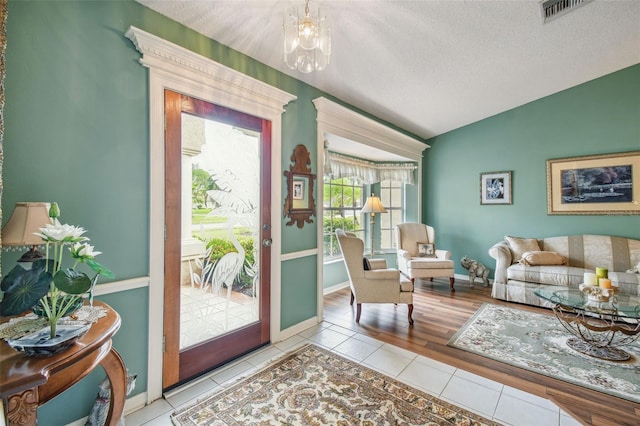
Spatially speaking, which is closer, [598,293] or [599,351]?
[599,351]

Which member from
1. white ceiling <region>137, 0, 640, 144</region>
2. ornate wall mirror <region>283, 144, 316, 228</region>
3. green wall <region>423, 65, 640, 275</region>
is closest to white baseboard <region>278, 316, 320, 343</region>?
ornate wall mirror <region>283, 144, 316, 228</region>

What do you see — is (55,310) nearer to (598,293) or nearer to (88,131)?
(88,131)

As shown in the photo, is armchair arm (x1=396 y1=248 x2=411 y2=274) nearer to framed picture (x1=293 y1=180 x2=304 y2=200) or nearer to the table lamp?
framed picture (x1=293 y1=180 x2=304 y2=200)

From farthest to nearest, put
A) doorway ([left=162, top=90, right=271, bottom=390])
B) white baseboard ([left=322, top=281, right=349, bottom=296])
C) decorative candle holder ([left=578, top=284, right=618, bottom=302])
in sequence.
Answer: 1. white baseboard ([left=322, top=281, right=349, bottom=296])
2. decorative candle holder ([left=578, top=284, right=618, bottom=302])
3. doorway ([left=162, top=90, right=271, bottom=390])

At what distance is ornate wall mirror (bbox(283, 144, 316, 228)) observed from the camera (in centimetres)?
280

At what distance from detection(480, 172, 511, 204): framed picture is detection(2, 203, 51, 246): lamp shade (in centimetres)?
539

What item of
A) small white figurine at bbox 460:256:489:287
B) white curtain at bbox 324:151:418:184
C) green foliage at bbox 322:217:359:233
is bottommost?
small white figurine at bbox 460:256:489:287

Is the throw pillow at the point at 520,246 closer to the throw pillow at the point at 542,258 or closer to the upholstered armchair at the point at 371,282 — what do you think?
the throw pillow at the point at 542,258

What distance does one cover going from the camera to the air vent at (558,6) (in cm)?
225

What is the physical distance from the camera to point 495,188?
4.68 m

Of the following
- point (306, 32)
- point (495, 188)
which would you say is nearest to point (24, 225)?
point (306, 32)

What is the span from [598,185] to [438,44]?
3.27 meters

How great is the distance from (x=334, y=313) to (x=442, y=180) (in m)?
3.41

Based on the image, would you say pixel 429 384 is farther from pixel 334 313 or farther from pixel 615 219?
pixel 615 219
